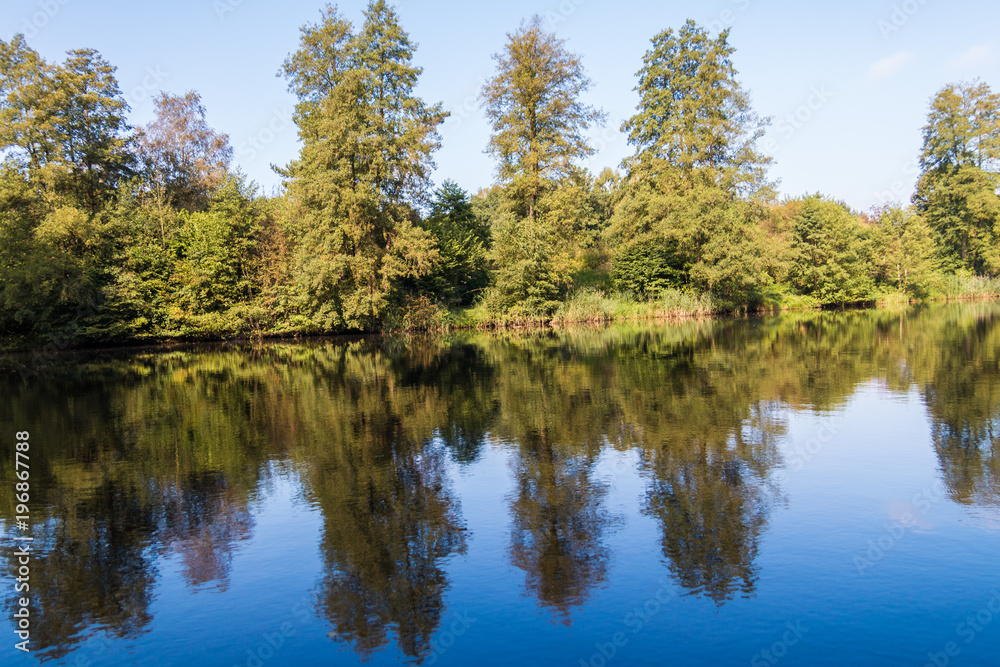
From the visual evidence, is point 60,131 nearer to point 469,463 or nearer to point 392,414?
point 392,414

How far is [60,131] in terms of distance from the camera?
38.4 meters

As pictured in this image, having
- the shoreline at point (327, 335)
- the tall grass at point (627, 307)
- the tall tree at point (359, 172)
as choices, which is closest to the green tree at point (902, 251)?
the shoreline at point (327, 335)

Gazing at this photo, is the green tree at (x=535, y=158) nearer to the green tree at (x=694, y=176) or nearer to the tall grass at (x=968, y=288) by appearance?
the green tree at (x=694, y=176)

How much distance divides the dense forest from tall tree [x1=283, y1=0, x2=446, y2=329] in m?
0.13

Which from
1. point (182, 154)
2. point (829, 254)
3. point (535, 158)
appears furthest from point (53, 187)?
point (829, 254)

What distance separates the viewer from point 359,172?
38.7 metres

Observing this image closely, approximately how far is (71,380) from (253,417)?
14.2 m

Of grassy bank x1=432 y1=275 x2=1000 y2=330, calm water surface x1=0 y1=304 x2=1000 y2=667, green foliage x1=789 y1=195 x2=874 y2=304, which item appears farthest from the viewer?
green foliage x1=789 y1=195 x2=874 y2=304

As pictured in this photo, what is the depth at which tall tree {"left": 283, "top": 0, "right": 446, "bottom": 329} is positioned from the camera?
3706 cm

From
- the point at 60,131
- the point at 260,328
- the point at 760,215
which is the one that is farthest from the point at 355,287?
the point at 760,215

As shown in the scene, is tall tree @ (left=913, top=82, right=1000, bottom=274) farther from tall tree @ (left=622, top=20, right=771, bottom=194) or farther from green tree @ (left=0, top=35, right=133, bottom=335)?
green tree @ (left=0, top=35, right=133, bottom=335)

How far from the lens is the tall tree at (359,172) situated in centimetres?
3706

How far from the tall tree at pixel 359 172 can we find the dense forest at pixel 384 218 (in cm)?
13

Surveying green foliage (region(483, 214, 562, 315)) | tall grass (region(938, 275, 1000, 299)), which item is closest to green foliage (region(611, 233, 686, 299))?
green foliage (region(483, 214, 562, 315))
